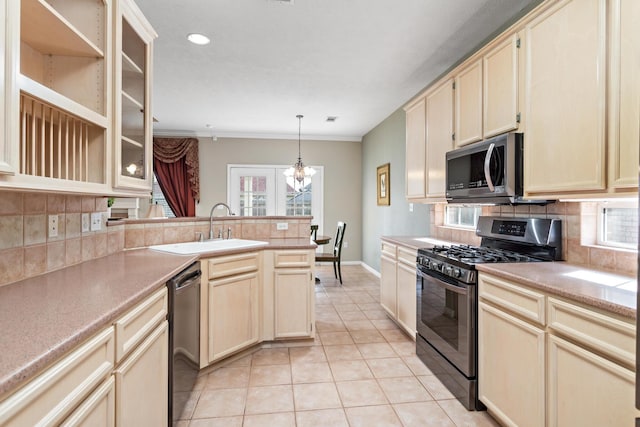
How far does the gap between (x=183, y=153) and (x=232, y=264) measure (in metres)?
4.26

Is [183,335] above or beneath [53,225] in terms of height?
beneath

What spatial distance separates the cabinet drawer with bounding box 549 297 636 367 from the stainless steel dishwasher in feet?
5.92

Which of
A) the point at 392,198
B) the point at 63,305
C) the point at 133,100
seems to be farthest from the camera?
the point at 392,198

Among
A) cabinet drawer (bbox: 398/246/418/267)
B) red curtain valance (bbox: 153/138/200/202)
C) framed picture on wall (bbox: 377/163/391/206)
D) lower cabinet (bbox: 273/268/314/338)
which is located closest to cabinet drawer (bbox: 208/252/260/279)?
lower cabinet (bbox: 273/268/314/338)

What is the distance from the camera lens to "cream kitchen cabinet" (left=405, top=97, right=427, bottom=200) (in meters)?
3.15

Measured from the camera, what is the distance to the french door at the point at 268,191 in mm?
6223

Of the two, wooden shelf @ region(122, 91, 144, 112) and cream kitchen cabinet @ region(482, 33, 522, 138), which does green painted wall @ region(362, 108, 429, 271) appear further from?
wooden shelf @ region(122, 91, 144, 112)

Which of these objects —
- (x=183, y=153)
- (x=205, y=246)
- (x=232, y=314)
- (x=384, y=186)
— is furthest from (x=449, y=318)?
(x=183, y=153)

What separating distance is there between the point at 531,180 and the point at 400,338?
5.91 ft

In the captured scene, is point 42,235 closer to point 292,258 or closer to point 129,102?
point 129,102

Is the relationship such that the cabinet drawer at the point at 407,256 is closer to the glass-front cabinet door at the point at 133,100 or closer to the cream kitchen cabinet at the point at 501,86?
the cream kitchen cabinet at the point at 501,86

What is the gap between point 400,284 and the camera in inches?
120

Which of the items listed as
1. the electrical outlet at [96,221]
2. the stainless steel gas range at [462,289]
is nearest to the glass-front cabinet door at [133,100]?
the electrical outlet at [96,221]

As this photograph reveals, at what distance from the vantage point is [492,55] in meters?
2.19
